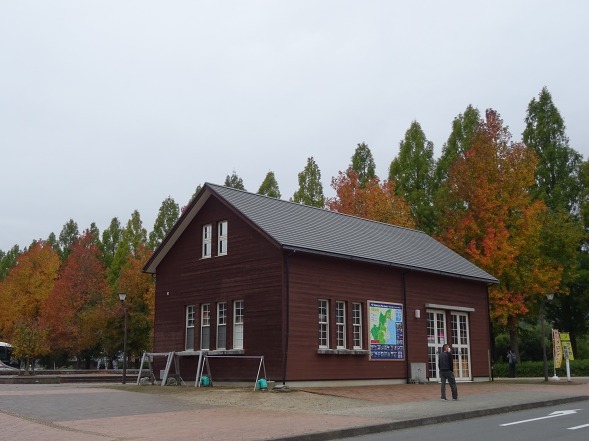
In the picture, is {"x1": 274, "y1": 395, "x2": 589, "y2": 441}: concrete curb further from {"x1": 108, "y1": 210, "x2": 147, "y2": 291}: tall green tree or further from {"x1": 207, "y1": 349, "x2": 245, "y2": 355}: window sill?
{"x1": 108, "y1": 210, "x2": 147, "y2": 291}: tall green tree

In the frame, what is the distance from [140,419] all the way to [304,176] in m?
43.1

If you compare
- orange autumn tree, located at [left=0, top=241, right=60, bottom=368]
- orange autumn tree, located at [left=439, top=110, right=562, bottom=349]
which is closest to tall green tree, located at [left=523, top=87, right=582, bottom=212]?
orange autumn tree, located at [left=439, top=110, right=562, bottom=349]

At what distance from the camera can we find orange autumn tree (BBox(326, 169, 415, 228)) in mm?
45281

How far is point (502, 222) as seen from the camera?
36656mm

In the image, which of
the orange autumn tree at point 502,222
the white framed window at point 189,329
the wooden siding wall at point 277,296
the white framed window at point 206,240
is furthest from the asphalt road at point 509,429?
the orange autumn tree at point 502,222

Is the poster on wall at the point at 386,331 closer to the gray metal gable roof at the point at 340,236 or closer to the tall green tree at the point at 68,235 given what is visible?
the gray metal gable roof at the point at 340,236

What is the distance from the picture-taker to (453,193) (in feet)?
132

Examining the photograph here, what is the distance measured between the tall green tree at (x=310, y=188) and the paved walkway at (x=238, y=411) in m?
32.2

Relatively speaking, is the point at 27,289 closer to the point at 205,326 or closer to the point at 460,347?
the point at 205,326

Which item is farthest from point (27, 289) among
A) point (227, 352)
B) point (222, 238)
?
point (227, 352)

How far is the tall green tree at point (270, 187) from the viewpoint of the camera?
191ft

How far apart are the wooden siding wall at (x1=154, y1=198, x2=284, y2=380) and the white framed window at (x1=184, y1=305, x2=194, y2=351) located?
0.17 metres

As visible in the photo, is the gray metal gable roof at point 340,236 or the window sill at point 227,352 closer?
the window sill at point 227,352

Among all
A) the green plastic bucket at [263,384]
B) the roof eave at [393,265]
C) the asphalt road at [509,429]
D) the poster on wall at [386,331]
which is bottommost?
the asphalt road at [509,429]
